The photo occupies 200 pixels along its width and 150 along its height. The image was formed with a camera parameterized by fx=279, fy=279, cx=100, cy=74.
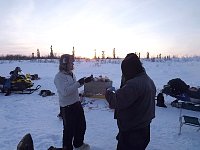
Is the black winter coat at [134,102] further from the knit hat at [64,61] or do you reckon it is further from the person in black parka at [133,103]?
the knit hat at [64,61]

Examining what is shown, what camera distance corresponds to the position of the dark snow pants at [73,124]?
4.85 m

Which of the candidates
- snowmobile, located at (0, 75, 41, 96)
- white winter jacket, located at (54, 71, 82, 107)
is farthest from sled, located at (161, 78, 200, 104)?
snowmobile, located at (0, 75, 41, 96)

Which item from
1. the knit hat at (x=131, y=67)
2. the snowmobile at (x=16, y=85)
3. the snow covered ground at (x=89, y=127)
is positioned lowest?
the snow covered ground at (x=89, y=127)

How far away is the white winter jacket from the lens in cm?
469

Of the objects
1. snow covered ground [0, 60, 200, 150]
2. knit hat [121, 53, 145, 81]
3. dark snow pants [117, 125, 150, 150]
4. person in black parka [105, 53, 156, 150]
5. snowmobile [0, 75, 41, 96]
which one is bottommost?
snow covered ground [0, 60, 200, 150]

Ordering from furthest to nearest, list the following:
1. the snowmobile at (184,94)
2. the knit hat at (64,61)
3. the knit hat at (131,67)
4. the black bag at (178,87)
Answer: the black bag at (178,87) → the snowmobile at (184,94) → the knit hat at (64,61) → the knit hat at (131,67)

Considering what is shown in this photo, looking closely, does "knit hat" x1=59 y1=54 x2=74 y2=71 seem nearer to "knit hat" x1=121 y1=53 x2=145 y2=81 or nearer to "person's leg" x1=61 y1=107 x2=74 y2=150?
"person's leg" x1=61 y1=107 x2=74 y2=150

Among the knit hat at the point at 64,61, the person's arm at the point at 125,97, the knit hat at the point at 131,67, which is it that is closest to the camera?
the person's arm at the point at 125,97

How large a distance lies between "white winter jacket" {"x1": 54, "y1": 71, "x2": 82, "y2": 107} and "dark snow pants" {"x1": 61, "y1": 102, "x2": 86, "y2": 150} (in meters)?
0.11

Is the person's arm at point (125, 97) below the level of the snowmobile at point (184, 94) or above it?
above

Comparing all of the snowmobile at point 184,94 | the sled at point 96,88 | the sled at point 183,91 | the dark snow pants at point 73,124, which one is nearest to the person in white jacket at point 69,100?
the dark snow pants at point 73,124

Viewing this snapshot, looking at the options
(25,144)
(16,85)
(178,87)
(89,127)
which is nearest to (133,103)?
(25,144)

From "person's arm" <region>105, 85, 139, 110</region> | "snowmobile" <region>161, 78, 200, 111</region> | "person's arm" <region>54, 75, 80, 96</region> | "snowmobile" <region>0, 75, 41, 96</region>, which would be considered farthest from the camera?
"snowmobile" <region>0, 75, 41, 96</region>

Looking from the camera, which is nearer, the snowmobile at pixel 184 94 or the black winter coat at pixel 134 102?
the black winter coat at pixel 134 102
